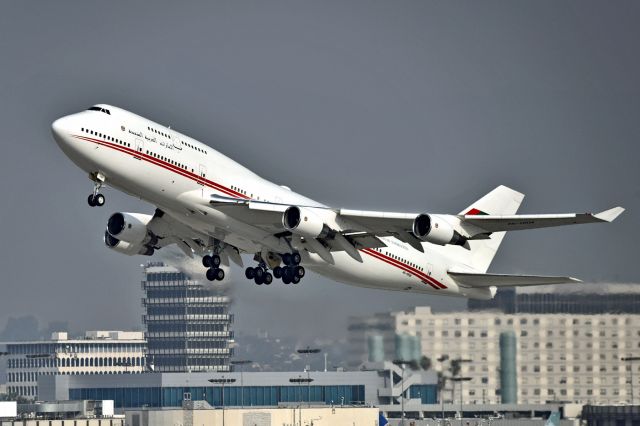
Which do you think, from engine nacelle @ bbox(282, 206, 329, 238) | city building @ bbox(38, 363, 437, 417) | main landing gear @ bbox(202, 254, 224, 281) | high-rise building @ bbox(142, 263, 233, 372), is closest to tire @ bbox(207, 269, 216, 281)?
main landing gear @ bbox(202, 254, 224, 281)

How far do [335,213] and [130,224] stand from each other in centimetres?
968

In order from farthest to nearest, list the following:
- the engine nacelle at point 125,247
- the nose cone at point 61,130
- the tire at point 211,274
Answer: the engine nacelle at point 125,247
the tire at point 211,274
the nose cone at point 61,130

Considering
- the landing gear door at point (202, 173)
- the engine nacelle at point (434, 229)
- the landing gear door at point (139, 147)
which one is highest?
the landing gear door at point (139, 147)

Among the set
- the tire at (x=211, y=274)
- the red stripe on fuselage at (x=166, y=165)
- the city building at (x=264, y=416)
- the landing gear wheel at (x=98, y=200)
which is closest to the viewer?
the red stripe on fuselage at (x=166, y=165)

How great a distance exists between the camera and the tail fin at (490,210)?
2635 inches

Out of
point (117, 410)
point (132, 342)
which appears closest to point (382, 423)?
point (117, 410)

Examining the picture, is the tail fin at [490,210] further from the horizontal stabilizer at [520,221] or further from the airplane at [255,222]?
the horizontal stabilizer at [520,221]

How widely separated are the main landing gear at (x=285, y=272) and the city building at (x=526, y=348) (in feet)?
49.3

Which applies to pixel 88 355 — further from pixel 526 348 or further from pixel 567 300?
pixel 567 300

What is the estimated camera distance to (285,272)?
59000 millimetres

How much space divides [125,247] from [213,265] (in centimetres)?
415

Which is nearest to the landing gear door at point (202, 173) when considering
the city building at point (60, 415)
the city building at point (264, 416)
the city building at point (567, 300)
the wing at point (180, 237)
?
the wing at point (180, 237)

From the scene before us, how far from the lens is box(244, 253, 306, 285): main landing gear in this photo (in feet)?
191

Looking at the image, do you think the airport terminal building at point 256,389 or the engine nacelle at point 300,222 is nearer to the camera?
the engine nacelle at point 300,222
